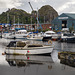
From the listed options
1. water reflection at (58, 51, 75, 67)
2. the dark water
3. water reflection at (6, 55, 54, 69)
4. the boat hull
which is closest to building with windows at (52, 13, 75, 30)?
the boat hull

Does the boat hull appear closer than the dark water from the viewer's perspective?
No

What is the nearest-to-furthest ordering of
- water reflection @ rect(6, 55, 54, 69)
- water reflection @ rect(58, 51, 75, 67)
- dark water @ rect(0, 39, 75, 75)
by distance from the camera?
dark water @ rect(0, 39, 75, 75)
water reflection @ rect(58, 51, 75, 67)
water reflection @ rect(6, 55, 54, 69)

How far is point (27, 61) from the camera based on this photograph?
1110 inches

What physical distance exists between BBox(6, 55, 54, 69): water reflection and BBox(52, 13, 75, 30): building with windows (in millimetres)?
82740

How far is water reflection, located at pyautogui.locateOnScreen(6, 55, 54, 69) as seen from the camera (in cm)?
2647

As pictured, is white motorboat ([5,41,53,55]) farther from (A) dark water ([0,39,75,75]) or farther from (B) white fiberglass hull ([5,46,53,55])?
(A) dark water ([0,39,75,75])

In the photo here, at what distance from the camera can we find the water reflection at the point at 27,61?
26469mm

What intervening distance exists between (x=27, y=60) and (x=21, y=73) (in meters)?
7.02

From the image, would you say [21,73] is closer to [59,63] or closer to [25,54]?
[59,63]

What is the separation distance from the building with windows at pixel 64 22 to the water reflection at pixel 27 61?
271ft

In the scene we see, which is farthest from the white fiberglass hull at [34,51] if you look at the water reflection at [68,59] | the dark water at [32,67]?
the water reflection at [68,59]

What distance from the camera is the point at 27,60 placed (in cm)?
2881

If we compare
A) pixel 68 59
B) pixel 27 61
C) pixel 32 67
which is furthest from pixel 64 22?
pixel 32 67

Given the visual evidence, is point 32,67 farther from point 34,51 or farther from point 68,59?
point 34,51
